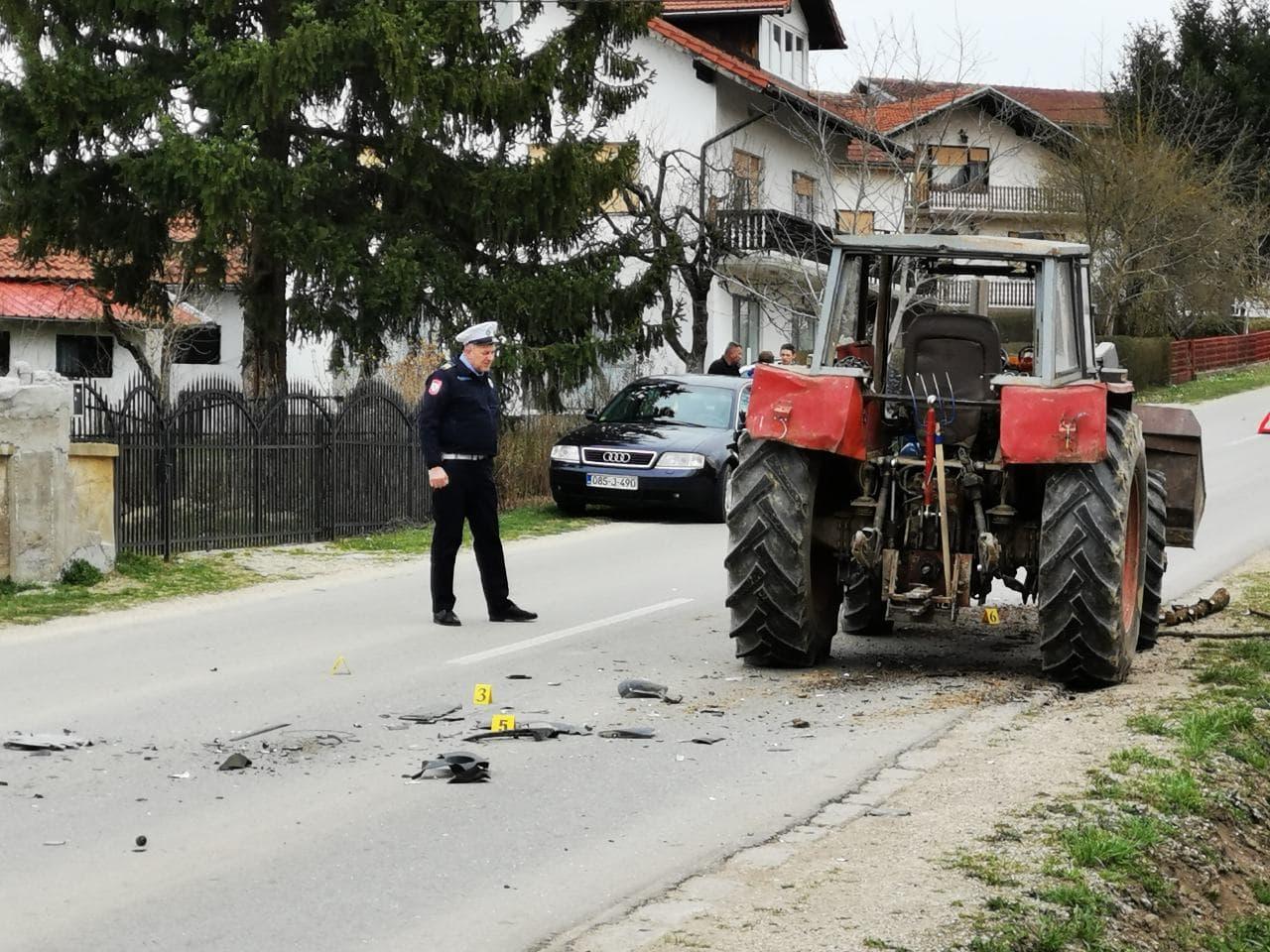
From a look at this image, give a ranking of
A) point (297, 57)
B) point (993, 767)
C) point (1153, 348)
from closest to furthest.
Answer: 1. point (993, 767)
2. point (297, 57)
3. point (1153, 348)

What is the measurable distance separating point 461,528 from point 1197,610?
5078 millimetres

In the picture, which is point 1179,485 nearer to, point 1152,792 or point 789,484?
point 789,484

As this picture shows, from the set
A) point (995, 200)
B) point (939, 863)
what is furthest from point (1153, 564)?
point (995, 200)

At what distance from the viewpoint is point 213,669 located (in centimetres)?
1076

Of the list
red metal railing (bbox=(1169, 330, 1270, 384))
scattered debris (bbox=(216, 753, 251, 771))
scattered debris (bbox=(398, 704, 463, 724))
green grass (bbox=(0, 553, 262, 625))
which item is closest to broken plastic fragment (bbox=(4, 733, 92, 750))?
scattered debris (bbox=(216, 753, 251, 771))

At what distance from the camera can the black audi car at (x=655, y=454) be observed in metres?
21.7

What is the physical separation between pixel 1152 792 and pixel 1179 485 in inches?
215

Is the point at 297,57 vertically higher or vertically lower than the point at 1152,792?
higher

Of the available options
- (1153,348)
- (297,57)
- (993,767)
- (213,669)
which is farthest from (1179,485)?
(1153,348)

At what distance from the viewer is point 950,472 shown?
10.5 meters

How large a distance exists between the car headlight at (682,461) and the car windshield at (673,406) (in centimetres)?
104

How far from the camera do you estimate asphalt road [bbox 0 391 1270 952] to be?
5.95m

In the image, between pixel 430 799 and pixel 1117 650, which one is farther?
pixel 1117 650

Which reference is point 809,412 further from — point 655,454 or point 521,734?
point 655,454
